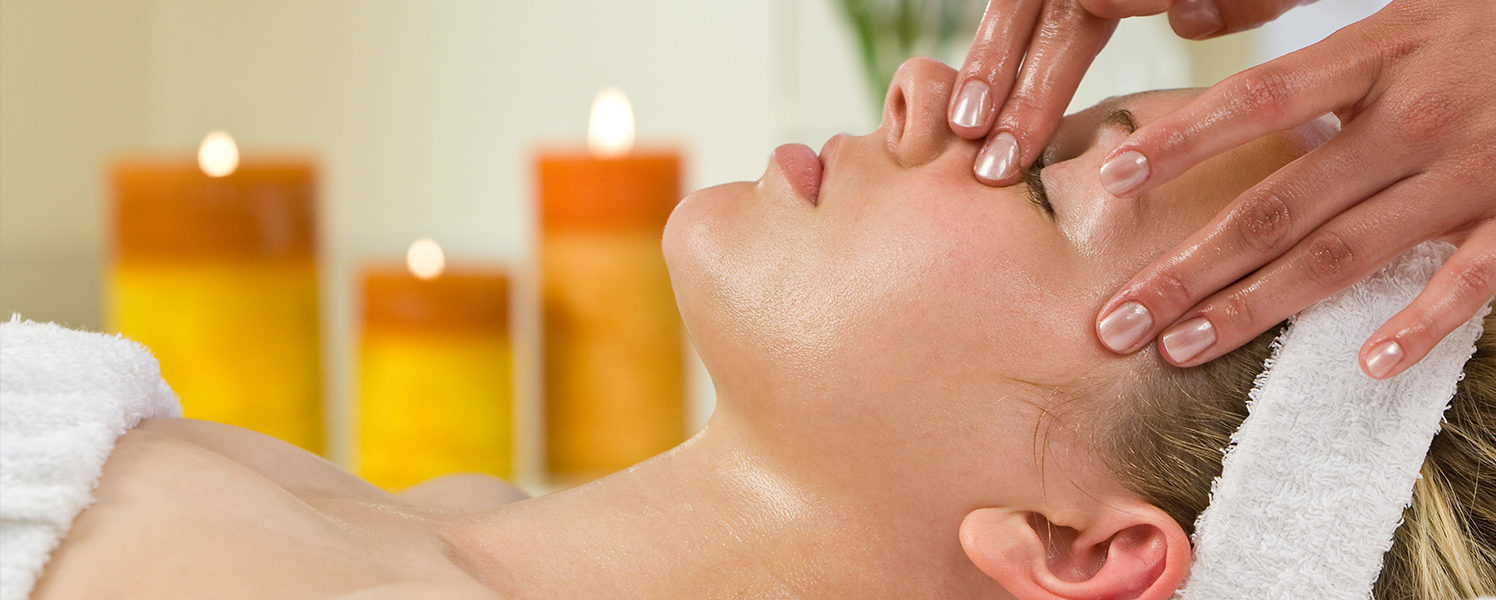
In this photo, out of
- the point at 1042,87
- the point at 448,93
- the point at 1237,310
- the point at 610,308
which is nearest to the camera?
the point at 1237,310

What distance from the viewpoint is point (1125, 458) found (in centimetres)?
75

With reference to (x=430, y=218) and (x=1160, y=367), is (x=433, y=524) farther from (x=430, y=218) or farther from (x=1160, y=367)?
(x=430, y=218)

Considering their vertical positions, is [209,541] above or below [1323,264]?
below

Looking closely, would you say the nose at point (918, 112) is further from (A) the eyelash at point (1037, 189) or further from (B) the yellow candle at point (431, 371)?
(B) the yellow candle at point (431, 371)

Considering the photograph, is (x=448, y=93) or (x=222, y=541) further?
(x=448, y=93)

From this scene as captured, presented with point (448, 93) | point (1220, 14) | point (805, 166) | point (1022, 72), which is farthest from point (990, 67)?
point (448, 93)

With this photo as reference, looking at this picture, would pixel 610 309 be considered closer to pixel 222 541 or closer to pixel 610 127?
pixel 610 127

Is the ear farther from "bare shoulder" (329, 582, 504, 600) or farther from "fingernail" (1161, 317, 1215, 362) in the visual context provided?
"bare shoulder" (329, 582, 504, 600)

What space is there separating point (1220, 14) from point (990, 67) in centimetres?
25

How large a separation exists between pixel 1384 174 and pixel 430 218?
120cm

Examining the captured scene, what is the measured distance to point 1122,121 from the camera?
80 cm

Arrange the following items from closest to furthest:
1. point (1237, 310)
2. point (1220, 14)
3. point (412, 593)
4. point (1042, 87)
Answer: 1. point (412, 593)
2. point (1237, 310)
3. point (1042, 87)
4. point (1220, 14)

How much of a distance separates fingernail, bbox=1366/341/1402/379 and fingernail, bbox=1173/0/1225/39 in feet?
1.16

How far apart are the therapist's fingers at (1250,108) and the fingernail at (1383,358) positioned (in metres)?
0.14
